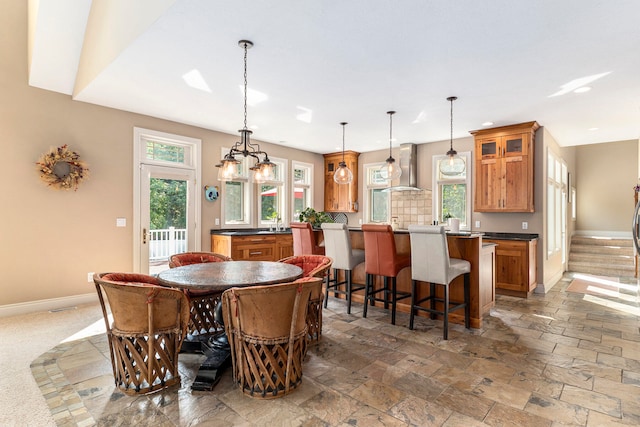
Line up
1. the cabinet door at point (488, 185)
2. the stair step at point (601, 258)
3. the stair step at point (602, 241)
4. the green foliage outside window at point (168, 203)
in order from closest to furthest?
the green foliage outside window at point (168, 203)
the cabinet door at point (488, 185)
the stair step at point (601, 258)
the stair step at point (602, 241)

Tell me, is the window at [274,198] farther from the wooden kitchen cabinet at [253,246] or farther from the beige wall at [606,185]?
the beige wall at [606,185]

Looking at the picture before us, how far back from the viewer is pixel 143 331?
86.7 inches

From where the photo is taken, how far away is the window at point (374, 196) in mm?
7480

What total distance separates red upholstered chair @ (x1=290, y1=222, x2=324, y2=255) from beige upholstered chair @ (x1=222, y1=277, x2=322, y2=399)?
7.45ft

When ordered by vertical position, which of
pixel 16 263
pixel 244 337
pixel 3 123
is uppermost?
pixel 3 123

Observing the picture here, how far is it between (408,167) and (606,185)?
20.6 feet

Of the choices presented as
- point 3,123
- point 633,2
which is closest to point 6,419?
point 3,123

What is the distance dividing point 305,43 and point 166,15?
1055mm

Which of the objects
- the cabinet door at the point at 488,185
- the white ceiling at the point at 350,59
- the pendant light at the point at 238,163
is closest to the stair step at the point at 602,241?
the white ceiling at the point at 350,59

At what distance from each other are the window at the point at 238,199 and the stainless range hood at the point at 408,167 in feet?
8.99

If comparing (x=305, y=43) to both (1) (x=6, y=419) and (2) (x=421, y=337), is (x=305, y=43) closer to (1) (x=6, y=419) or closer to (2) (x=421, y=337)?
(2) (x=421, y=337)

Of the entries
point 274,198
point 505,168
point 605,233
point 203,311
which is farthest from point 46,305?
point 605,233

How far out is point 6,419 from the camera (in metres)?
2.01

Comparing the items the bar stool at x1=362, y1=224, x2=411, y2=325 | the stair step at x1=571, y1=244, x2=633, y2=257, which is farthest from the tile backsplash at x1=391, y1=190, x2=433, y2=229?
the stair step at x1=571, y1=244, x2=633, y2=257
